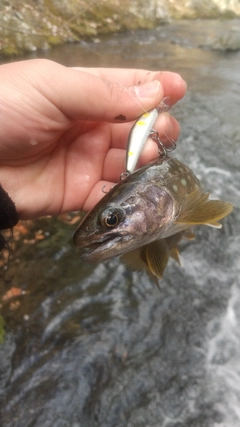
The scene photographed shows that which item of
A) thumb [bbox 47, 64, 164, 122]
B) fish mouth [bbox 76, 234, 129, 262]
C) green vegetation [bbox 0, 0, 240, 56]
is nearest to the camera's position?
fish mouth [bbox 76, 234, 129, 262]

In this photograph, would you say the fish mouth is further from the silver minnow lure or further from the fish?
the silver minnow lure

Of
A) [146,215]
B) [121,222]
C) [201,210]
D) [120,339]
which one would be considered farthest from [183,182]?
[120,339]

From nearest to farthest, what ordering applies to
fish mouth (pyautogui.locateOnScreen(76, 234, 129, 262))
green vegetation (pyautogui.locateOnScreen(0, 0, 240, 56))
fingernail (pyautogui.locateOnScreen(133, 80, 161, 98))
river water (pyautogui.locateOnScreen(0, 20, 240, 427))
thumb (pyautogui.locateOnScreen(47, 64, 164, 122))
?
fish mouth (pyautogui.locateOnScreen(76, 234, 129, 262)) < thumb (pyautogui.locateOnScreen(47, 64, 164, 122)) < fingernail (pyautogui.locateOnScreen(133, 80, 161, 98)) < river water (pyautogui.locateOnScreen(0, 20, 240, 427)) < green vegetation (pyautogui.locateOnScreen(0, 0, 240, 56))

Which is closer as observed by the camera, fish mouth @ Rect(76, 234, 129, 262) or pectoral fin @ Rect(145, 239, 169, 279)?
fish mouth @ Rect(76, 234, 129, 262)

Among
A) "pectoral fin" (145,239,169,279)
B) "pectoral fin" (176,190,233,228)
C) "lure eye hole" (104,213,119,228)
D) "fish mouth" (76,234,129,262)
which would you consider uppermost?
"lure eye hole" (104,213,119,228)

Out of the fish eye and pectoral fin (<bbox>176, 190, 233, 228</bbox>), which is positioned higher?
the fish eye

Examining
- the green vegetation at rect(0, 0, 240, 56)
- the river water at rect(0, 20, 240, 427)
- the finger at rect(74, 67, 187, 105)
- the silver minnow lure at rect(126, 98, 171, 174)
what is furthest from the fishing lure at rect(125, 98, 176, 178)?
the green vegetation at rect(0, 0, 240, 56)

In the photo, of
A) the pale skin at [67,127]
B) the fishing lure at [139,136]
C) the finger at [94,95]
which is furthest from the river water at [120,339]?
the finger at [94,95]

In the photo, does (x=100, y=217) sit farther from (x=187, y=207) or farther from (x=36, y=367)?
(x=36, y=367)
